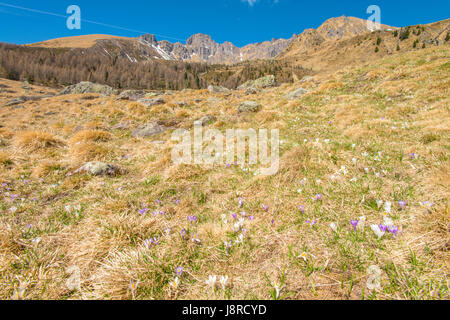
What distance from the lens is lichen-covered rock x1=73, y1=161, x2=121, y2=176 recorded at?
18.7 ft

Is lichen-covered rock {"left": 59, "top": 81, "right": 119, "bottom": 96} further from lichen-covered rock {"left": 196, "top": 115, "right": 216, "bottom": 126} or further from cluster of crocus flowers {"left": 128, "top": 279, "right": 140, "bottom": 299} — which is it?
cluster of crocus flowers {"left": 128, "top": 279, "right": 140, "bottom": 299}

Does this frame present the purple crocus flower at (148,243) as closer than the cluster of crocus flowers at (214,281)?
No

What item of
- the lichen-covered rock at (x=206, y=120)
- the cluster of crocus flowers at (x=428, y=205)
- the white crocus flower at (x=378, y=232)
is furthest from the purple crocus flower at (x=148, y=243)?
the lichen-covered rock at (x=206, y=120)

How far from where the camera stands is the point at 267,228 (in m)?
2.77

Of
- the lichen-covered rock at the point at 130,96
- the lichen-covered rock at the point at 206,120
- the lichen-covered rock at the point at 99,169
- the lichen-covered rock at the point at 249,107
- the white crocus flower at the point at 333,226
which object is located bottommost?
the white crocus flower at the point at 333,226

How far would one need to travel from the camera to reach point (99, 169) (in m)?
5.75

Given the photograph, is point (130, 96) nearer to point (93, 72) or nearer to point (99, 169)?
point (99, 169)

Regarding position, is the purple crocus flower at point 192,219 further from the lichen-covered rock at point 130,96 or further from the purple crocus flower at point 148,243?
the lichen-covered rock at point 130,96

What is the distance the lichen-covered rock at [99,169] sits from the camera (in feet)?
18.7

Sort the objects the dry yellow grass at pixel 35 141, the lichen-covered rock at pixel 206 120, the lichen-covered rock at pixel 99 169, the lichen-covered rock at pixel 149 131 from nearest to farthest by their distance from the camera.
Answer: the lichen-covered rock at pixel 99 169 < the dry yellow grass at pixel 35 141 < the lichen-covered rock at pixel 149 131 < the lichen-covered rock at pixel 206 120

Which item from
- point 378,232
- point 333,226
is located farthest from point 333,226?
point 378,232
